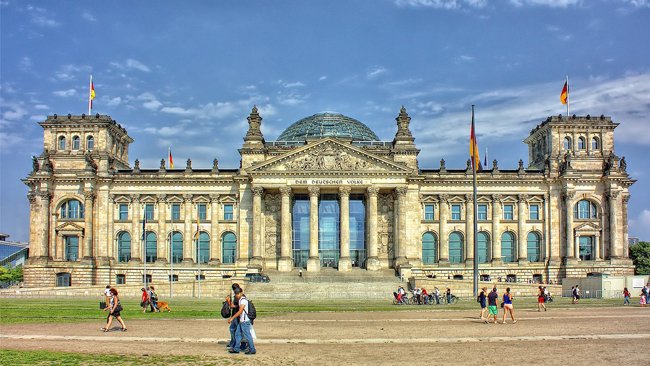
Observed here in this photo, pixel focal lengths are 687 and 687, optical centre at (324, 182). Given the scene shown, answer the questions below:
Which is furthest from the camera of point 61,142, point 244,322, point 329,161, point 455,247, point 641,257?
point 641,257

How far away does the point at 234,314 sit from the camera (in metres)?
25.2

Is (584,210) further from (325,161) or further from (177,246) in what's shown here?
(177,246)

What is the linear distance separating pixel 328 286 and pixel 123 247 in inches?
1304

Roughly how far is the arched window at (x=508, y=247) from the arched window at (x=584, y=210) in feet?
30.1

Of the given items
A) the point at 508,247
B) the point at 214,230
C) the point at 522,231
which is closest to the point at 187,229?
the point at 214,230

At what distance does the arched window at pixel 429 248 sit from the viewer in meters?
94.2

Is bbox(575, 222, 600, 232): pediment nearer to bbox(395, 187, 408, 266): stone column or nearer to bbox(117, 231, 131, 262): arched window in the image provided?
bbox(395, 187, 408, 266): stone column

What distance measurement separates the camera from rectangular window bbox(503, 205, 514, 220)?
310 feet

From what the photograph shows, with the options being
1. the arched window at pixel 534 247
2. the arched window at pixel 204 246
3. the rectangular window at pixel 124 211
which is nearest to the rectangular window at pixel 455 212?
the arched window at pixel 534 247

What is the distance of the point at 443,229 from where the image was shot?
9356cm

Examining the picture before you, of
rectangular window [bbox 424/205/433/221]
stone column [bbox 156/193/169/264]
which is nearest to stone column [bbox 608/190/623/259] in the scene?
rectangular window [bbox 424/205/433/221]

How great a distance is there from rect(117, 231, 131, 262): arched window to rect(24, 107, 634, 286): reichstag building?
0.55 ft

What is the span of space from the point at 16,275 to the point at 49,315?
297 ft

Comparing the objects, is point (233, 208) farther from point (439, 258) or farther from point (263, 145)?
point (439, 258)
